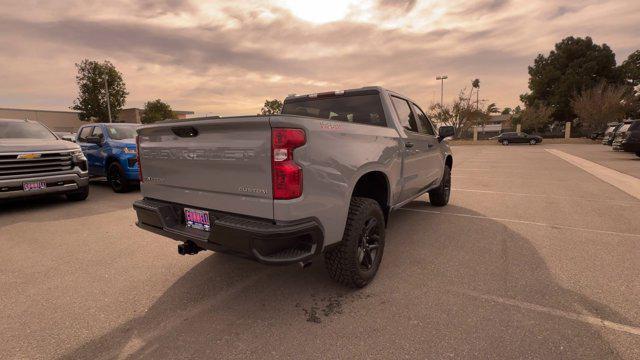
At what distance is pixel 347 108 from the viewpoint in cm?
405

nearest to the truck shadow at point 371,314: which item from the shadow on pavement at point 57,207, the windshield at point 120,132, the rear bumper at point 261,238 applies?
the rear bumper at point 261,238

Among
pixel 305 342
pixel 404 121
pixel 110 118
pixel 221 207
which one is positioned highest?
pixel 110 118

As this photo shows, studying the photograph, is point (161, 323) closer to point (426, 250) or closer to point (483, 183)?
point (426, 250)

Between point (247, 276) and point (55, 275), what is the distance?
1983mm

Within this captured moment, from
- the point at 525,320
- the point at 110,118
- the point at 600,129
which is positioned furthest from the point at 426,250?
the point at 600,129

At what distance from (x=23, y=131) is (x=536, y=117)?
53186 millimetres

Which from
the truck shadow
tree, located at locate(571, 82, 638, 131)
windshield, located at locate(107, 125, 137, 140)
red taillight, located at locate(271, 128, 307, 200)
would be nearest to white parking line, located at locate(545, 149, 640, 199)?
the truck shadow

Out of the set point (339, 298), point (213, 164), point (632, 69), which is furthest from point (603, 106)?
point (213, 164)

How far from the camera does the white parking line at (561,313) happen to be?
231cm

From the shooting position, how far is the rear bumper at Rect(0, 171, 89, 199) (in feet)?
18.2

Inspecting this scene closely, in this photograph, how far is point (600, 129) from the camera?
37.3 meters

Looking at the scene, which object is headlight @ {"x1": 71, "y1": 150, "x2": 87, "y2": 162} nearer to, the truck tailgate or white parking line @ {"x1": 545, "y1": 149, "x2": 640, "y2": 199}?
the truck tailgate

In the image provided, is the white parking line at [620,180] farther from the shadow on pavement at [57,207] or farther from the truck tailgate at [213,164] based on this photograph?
the shadow on pavement at [57,207]

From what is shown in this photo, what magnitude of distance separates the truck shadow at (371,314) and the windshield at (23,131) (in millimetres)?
5902
